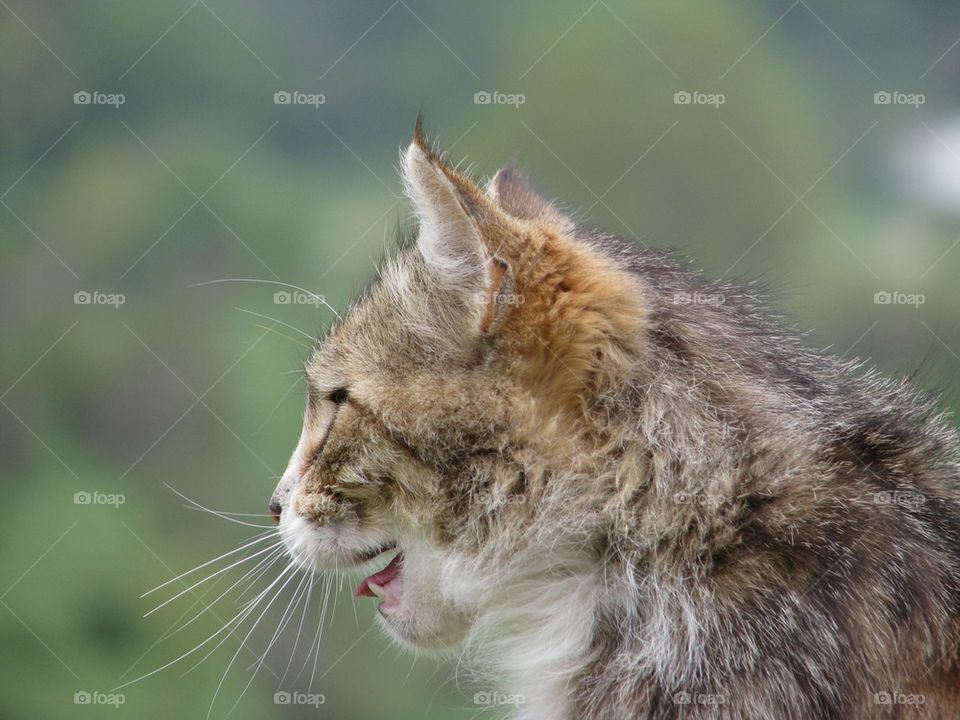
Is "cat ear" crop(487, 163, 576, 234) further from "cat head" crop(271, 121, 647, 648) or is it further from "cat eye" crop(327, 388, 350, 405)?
"cat eye" crop(327, 388, 350, 405)

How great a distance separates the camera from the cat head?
5.73 feet

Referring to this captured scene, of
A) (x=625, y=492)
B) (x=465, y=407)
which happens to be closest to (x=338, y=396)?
(x=465, y=407)

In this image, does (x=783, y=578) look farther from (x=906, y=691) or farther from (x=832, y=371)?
(x=832, y=371)

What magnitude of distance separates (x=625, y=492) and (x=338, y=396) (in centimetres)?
71

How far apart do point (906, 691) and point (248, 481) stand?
2343 millimetres

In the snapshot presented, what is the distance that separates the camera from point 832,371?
208 centimetres

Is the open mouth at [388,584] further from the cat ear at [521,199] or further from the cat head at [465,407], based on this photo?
the cat ear at [521,199]

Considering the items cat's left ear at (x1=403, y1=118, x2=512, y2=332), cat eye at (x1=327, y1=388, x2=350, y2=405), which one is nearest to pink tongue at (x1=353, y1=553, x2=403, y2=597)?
cat eye at (x1=327, y1=388, x2=350, y2=405)

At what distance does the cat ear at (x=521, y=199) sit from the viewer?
2.27 m

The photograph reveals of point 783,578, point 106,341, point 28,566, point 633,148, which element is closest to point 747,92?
point 633,148

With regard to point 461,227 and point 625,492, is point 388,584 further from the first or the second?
point 461,227

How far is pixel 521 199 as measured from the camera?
2.38m

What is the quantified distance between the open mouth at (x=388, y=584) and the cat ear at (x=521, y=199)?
864 millimetres

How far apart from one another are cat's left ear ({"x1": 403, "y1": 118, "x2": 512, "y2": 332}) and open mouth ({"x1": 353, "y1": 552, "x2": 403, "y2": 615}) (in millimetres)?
629
